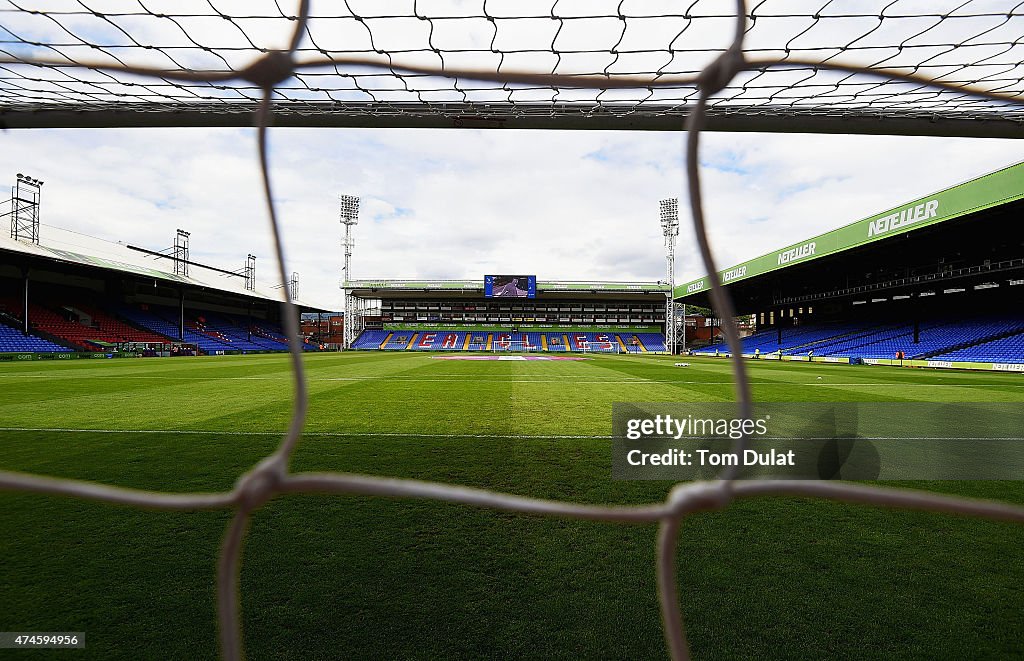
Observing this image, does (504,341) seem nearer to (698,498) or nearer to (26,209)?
(26,209)

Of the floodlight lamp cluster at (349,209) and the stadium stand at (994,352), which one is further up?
the floodlight lamp cluster at (349,209)

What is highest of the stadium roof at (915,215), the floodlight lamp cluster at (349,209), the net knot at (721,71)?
the floodlight lamp cluster at (349,209)

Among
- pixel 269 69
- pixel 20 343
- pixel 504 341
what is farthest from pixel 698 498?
pixel 504 341

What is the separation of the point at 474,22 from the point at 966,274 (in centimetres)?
2190

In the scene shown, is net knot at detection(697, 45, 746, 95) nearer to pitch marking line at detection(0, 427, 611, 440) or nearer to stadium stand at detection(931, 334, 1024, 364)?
pitch marking line at detection(0, 427, 611, 440)

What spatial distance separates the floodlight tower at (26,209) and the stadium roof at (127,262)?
130cm

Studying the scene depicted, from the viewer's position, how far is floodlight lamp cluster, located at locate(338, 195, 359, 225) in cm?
3422

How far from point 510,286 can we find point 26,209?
2647 cm

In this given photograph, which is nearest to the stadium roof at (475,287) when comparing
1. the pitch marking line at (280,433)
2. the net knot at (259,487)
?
the pitch marking line at (280,433)

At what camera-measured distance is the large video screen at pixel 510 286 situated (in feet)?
116

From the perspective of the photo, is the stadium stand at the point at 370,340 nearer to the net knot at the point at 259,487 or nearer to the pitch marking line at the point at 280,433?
the pitch marking line at the point at 280,433

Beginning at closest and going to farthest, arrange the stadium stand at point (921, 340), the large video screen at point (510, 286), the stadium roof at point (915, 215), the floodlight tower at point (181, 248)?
the stadium roof at point (915, 215), the stadium stand at point (921, 340), the floodlight tower at point (181, 248), the large video screen at point (510, 286)

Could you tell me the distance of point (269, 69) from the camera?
108 cm

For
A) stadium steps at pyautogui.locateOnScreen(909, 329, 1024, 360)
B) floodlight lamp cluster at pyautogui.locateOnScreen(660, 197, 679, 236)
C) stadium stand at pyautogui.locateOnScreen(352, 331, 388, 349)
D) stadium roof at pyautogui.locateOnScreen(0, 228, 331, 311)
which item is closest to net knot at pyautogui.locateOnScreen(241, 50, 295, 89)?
stadium roof at pyautogui.locateOnScreen(0, 228, 331, 311)
